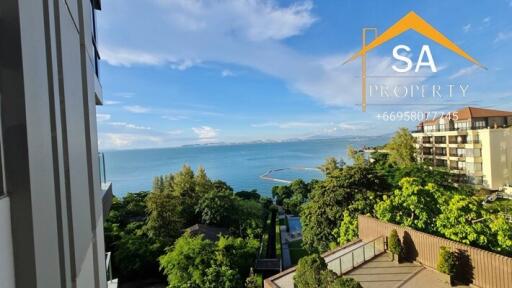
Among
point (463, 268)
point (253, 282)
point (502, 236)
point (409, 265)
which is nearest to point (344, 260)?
point (409, 265)

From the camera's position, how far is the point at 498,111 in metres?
28.3

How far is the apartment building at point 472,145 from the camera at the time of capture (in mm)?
23719

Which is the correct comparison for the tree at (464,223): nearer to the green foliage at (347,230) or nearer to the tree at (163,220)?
the green foliage at (347,230)

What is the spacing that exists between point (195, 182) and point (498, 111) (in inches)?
1120

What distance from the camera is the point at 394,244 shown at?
25.0ft

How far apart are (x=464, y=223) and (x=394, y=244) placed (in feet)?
6.55

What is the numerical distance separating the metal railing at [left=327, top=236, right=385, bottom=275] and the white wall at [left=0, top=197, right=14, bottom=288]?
734 cm

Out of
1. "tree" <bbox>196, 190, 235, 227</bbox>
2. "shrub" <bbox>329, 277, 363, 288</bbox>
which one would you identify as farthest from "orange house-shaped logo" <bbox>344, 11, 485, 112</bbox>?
"tree" <bbox>196, 190, 235, 227</bbox>

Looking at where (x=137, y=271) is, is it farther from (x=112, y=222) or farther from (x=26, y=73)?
(x=26, y=73)

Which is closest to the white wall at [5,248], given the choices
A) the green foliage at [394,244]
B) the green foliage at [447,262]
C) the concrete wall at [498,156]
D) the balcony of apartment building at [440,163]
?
the green foliage at [447,262]

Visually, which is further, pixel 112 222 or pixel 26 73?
pixel 112 222

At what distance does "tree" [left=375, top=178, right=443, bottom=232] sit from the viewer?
341 inches

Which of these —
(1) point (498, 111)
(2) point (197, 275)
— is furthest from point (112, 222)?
(1) point (498, 111)

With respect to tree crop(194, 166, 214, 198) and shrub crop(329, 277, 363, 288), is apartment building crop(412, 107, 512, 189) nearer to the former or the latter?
tree crop(194, 166, 214, 198)
